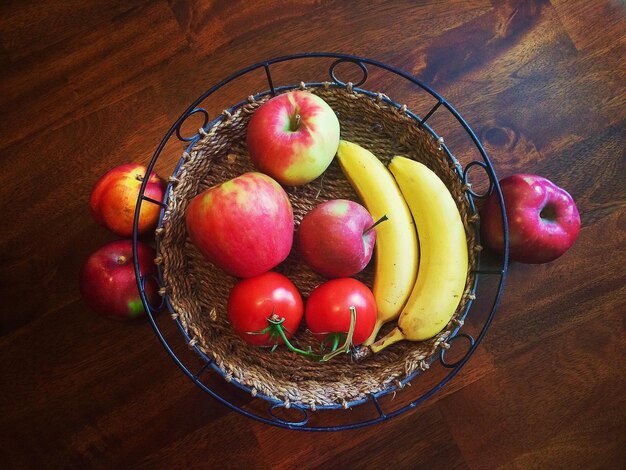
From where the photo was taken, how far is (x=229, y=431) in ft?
3.22

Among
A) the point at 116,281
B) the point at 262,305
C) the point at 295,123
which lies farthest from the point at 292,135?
the point at 116,281

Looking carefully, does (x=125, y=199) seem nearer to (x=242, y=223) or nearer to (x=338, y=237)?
(x=242, y=223)

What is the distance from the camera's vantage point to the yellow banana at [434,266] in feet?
2.71

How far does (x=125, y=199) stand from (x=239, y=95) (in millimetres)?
327

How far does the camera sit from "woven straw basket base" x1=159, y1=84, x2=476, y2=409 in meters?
0.83

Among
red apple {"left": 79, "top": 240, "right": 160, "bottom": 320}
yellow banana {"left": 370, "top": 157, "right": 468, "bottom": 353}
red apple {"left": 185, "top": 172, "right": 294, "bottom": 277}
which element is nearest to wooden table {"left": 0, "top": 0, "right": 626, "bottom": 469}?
red apple {"left": 79, "top": 240, "right": 160, "bottom": 320}

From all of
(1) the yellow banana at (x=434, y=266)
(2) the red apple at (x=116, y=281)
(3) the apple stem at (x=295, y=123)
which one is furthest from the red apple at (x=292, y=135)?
(2) the red apple at (x=116, y=281)

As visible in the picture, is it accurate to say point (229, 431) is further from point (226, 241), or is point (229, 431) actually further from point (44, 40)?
point (44, 40)

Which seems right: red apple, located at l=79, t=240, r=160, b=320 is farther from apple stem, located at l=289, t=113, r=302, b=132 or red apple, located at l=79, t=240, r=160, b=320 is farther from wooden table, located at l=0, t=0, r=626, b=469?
apple stem, located at l=289, t=113, r=302, b=132

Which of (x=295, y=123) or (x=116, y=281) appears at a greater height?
(x=295, y=123)

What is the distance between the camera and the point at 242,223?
2.40 feet

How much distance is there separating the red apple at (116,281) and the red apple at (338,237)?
0.99 ft

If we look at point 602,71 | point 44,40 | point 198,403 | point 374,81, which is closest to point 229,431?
point 198,403

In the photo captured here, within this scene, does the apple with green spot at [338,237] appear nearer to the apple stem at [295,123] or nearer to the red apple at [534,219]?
the apple stem at [295,123]
